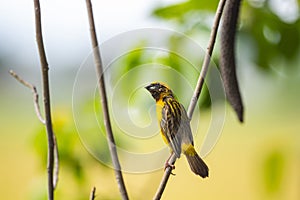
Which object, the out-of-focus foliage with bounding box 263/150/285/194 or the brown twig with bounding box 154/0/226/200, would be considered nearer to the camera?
the brown twig with bounding box 154/0/226/200

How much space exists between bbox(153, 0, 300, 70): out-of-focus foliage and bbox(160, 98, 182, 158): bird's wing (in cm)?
37

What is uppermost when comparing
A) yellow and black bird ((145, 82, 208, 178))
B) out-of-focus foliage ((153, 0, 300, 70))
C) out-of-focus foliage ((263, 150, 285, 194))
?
out-of-focus foliage ((153, 0, 300, 70))

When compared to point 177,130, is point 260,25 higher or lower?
higher

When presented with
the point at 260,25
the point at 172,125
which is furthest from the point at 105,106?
the point at 260,25

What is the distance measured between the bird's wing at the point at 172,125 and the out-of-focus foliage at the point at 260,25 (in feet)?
1.21

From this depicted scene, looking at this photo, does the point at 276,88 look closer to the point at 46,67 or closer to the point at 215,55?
the point at 215,55

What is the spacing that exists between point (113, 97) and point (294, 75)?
1.23 feet

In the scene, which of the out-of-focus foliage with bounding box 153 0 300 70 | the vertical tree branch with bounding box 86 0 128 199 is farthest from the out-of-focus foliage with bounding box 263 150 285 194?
the vertical tree branch with bounding box 86 0 128 199

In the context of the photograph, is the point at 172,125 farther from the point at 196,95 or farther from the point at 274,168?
the point at 274,168

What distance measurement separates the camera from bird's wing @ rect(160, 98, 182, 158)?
0.38m

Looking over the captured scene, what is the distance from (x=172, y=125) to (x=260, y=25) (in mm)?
415

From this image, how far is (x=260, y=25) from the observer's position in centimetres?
76

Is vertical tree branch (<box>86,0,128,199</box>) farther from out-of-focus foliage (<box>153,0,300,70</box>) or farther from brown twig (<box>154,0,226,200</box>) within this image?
out-of-focus foliage (<box>153,0,300,70</box>)

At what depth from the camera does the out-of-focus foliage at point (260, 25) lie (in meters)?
0.75
